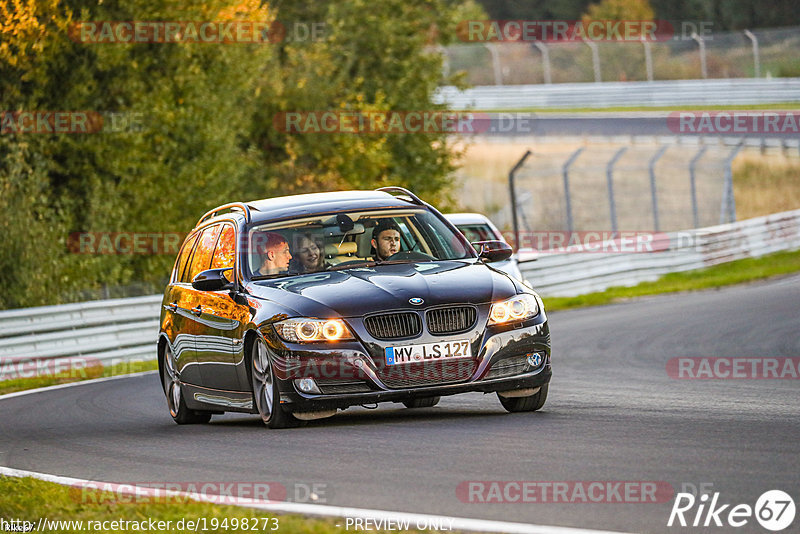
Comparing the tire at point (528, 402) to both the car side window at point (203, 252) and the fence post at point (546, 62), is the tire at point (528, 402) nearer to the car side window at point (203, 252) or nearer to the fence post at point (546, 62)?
the car side window at point (203, 252)

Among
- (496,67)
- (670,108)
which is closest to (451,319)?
(670,108)

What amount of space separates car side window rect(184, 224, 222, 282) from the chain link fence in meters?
34.8

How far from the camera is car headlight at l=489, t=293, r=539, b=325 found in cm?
928

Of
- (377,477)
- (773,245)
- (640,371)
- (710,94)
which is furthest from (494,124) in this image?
(377,477)

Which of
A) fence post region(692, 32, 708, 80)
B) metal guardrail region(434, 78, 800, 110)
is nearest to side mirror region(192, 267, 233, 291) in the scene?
metal guardrail region(434, 78, 800, 110)

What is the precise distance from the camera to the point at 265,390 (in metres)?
9.55

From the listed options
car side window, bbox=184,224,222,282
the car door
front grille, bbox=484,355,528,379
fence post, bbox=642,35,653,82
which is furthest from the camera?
fence post, bbox=642,35,653,82

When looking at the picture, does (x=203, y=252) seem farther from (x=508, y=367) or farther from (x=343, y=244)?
(x=508, y=367)

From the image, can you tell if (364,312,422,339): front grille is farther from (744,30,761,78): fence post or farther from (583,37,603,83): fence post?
(583,37,603,83): fence post

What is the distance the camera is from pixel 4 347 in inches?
755

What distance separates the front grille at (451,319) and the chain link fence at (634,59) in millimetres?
37166

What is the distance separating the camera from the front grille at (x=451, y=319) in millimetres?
9094

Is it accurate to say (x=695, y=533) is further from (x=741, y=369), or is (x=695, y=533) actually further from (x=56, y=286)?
(x=56, y=286)

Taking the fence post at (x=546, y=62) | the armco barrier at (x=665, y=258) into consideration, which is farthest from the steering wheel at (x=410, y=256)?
the fence post at (x=546, y=62)
